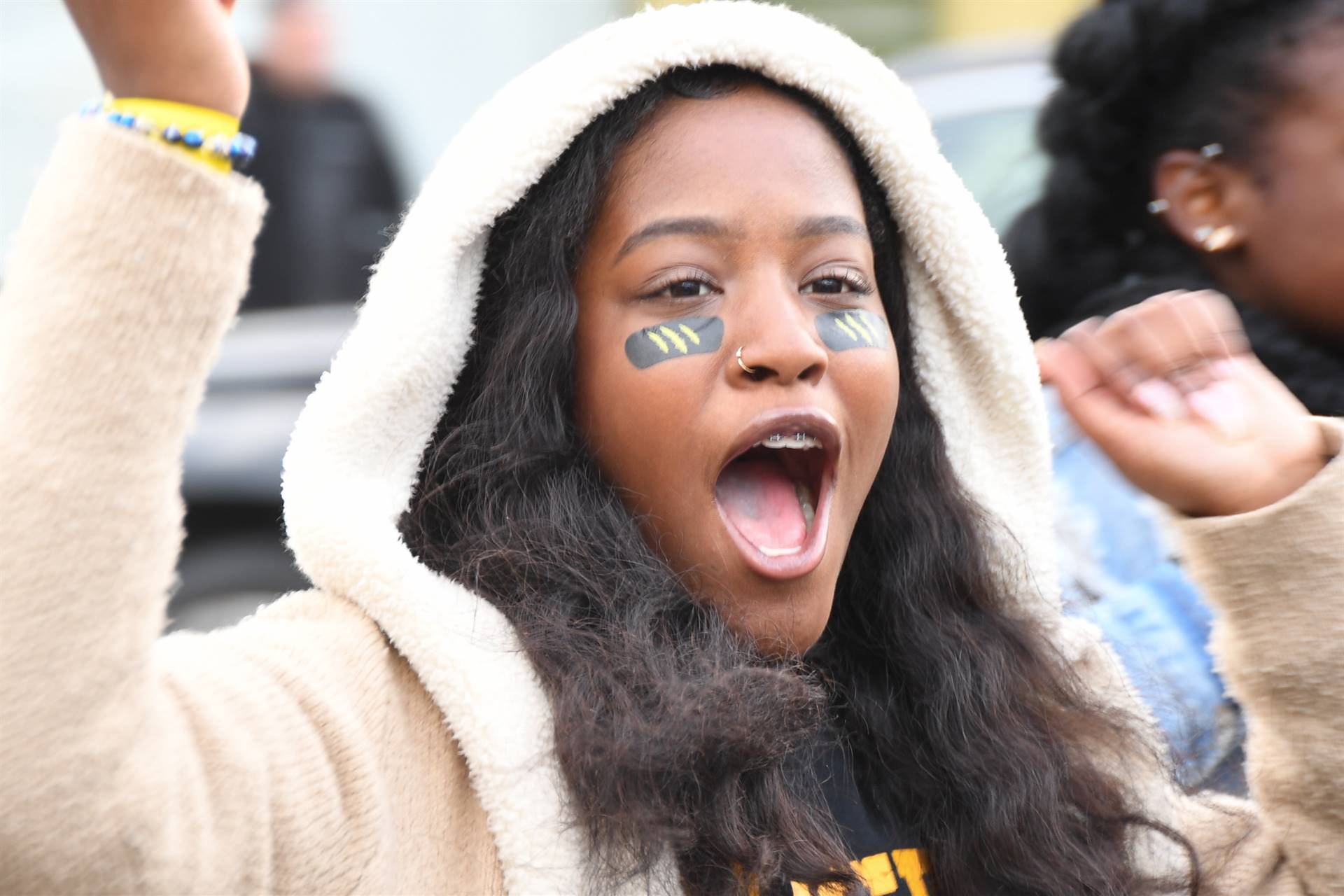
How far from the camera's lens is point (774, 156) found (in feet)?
6.24

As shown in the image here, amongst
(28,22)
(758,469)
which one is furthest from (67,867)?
(28,22)

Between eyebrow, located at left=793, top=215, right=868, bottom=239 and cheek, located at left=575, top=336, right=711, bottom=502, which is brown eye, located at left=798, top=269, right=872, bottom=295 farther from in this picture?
cheek, located at left=575, top=336, right=711, bottom=502

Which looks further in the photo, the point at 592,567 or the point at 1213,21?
the point at 1213,21

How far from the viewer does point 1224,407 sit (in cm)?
195

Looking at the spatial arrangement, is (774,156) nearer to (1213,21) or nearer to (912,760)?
(912,760)

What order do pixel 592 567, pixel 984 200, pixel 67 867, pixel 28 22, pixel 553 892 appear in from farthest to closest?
pixel 28 22, pixel 984 200, pixel 592 567, pixel 553 892, pixel 67 867

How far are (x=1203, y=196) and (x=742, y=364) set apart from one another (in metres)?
1.44

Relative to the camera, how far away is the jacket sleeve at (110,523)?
1.18m

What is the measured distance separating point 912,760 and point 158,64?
49.0 inches

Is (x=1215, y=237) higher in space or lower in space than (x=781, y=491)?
higher

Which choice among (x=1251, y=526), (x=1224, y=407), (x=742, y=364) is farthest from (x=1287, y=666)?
(x=742, y=364)

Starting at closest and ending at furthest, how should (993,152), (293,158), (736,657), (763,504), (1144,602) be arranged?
(736,657) < (763,504) < (1144,602) < (993,152) < (293,158)

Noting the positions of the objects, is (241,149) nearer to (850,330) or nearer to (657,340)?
(657,340)

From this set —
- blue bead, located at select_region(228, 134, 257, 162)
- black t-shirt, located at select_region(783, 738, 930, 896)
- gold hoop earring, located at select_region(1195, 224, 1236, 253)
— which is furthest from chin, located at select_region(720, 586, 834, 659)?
gold hoop earring, located at select_region(1195, 224, 1236, 253)
